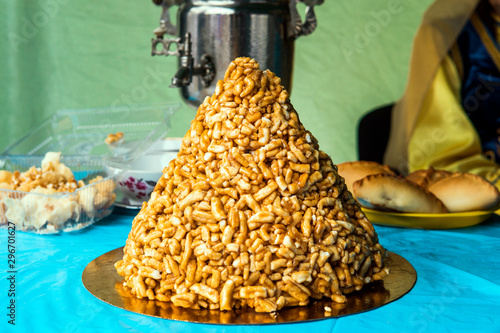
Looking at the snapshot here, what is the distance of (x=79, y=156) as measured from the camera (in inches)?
47.7

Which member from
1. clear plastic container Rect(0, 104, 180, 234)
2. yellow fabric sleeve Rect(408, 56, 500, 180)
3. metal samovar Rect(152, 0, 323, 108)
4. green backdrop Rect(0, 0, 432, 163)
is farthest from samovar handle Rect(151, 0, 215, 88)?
green backdrop Rect(0, 0, 432, 163)

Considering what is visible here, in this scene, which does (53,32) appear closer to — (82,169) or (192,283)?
(82,169)

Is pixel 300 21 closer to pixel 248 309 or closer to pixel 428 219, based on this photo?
pixel 428 219

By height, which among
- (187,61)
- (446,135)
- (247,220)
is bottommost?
(446,135)

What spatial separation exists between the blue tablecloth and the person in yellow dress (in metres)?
0.95

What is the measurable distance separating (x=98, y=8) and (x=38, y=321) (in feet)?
7.59

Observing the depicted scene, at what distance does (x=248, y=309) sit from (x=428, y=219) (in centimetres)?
52

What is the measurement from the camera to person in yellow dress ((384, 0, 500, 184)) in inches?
77.0

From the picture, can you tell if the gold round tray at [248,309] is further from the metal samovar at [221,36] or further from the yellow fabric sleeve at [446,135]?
the yellow fabric sleeve at [446,135]

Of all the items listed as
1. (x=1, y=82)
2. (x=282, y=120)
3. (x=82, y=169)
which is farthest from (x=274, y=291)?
(x=1, y=82)

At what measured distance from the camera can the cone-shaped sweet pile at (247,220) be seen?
65cm

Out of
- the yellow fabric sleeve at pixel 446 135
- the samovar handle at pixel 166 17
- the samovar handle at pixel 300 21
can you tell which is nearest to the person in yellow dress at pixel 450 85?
the yellow fabric sleeve at pixel 446 135

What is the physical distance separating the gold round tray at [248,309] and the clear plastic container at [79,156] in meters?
0.24

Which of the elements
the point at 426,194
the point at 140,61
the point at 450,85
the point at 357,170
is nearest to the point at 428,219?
the point at 426,194
